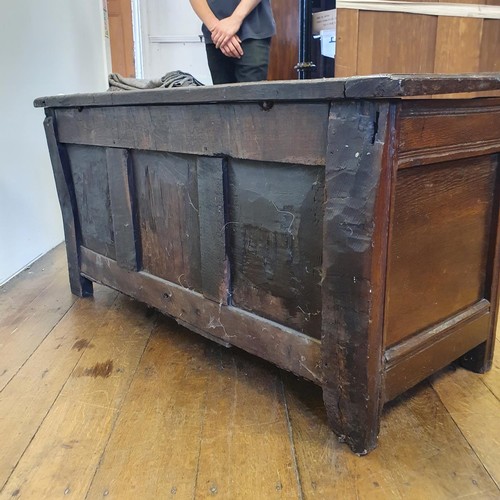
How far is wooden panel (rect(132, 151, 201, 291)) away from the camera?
1.20 metres

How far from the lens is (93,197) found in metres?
1.58

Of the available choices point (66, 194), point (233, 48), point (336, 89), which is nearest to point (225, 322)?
point (336, 89)

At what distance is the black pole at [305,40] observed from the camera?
2230mm

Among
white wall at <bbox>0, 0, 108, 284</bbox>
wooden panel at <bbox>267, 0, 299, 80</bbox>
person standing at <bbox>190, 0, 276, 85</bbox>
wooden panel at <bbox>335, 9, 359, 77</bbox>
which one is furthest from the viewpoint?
wooden panel at <bbox>267, 0, 299, 80</bbox>

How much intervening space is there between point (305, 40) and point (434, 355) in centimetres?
170

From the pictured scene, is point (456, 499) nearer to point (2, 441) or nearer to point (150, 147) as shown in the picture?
point (2, 441)

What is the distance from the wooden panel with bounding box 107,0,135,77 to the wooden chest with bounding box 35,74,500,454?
243cm

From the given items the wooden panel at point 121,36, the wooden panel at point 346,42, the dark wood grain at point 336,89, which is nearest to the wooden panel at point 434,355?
the dark wood grain at point 336,89

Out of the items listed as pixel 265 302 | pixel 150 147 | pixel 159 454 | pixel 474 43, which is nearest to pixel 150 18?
pixel 474 43

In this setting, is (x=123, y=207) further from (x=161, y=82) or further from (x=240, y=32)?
(x=240, y=32)

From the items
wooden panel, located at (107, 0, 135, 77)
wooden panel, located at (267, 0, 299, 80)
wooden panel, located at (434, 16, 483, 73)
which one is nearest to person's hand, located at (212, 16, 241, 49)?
wooden panel, located at (434, 16, 483, 73)

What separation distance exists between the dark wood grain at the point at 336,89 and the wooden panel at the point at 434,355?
1.53ft

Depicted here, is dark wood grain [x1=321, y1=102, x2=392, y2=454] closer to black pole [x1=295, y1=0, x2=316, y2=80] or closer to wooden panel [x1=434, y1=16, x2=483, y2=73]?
black pole [x1=295, y1=0, x2=316, y2=80]

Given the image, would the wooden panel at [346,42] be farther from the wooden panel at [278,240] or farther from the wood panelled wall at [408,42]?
the wooden panel at [278,240]
